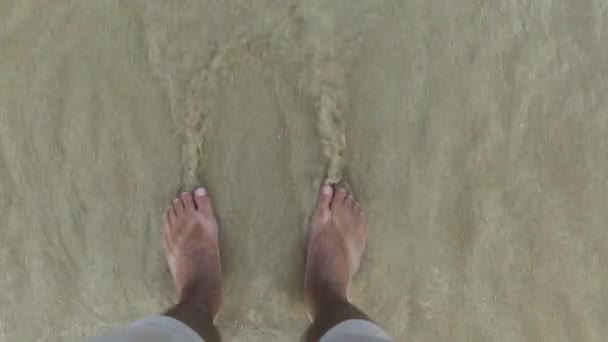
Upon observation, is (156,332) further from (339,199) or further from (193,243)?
(339,199)

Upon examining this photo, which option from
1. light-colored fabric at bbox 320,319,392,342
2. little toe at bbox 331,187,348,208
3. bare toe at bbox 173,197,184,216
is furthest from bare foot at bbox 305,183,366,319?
bare toe at bbox 173,197,184,216

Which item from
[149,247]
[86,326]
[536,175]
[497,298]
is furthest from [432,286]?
[86,326]

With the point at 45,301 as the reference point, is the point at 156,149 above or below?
above

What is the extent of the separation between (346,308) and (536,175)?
437 millimetres

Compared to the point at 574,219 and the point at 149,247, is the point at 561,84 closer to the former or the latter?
the point at 574,219

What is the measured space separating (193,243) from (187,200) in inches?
3.3

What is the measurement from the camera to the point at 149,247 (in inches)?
48.7

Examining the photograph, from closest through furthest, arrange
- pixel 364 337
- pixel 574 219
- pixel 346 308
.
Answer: pixel 364 337
pixel 346 308
pixel 574 219

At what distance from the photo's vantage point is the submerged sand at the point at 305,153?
1.17 metres

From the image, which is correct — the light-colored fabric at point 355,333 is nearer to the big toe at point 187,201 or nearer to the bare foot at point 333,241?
the bare foot at point 333,241

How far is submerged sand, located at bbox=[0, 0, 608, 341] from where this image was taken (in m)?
1.17

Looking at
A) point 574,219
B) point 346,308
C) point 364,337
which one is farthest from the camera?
point 574,219

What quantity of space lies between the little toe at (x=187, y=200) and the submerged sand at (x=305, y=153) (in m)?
0.02

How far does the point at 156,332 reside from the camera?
986 mm
